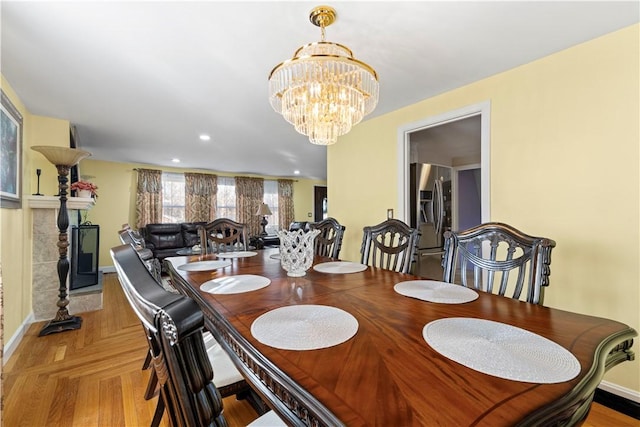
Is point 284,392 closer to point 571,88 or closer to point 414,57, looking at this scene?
point 414,57

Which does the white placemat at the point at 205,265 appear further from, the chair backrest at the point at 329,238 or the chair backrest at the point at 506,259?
the chair backrest at the point at 506,259

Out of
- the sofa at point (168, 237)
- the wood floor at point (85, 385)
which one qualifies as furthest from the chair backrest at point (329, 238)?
the sofa at point (168, 237)

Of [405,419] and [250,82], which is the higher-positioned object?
[250,82]

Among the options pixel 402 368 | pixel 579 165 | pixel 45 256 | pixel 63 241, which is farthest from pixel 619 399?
pixel 45 256

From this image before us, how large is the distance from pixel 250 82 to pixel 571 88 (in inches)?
89.8

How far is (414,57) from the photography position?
6.30ft

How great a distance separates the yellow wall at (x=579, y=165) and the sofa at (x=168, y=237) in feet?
16.8

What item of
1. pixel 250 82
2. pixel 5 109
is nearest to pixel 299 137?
pixel 250 82

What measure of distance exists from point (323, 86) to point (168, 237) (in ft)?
17.3

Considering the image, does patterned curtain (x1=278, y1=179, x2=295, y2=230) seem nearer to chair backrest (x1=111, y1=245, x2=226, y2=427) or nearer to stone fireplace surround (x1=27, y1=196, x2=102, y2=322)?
stone fireplace surround (x1=27, y1=196, x2=102, y2=322)

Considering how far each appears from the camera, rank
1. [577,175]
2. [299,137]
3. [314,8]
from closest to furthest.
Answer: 1. [314,8]
2. [577,175]
3. [299,137]

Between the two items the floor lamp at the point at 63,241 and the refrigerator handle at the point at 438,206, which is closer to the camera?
the floor lamp at the point at 63,241

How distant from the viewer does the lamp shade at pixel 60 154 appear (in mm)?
2500

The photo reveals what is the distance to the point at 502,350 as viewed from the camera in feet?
2.29
